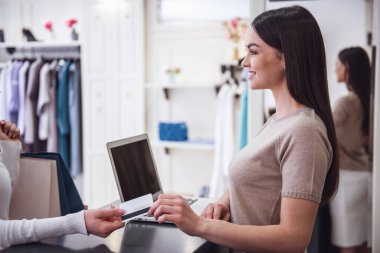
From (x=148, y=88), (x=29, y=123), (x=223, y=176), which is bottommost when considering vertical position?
(x=223, y=176)

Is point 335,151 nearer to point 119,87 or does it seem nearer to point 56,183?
point 56,183

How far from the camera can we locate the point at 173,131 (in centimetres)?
422

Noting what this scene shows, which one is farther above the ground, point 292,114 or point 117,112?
point 292,114

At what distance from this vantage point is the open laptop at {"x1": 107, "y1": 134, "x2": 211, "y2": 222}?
1531 mm

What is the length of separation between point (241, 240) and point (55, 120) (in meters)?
3.45

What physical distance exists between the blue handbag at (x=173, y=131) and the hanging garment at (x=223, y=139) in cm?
41

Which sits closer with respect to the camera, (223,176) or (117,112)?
(223,176)

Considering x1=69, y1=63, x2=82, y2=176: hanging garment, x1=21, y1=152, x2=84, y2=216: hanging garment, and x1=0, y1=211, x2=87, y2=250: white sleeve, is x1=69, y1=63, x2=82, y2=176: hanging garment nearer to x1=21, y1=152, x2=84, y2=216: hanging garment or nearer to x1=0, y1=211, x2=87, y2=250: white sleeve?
x1=21, y1=152, x2=84, y2=216: hanging garment

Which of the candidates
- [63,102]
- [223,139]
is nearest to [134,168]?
[223,139]

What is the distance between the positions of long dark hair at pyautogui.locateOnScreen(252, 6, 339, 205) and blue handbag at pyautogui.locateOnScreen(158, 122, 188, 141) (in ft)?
9.65

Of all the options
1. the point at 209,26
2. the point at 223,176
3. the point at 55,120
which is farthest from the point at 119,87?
the point at 223,176

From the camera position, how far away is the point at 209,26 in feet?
14.1

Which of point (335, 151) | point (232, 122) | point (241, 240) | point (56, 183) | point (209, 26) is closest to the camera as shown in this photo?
point (241, 240)

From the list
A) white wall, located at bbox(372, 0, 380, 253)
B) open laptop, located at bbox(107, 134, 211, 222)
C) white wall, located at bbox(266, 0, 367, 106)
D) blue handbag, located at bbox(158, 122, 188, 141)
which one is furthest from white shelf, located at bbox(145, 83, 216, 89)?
open laptop, located at bbox(107, 134, 211, 222)
